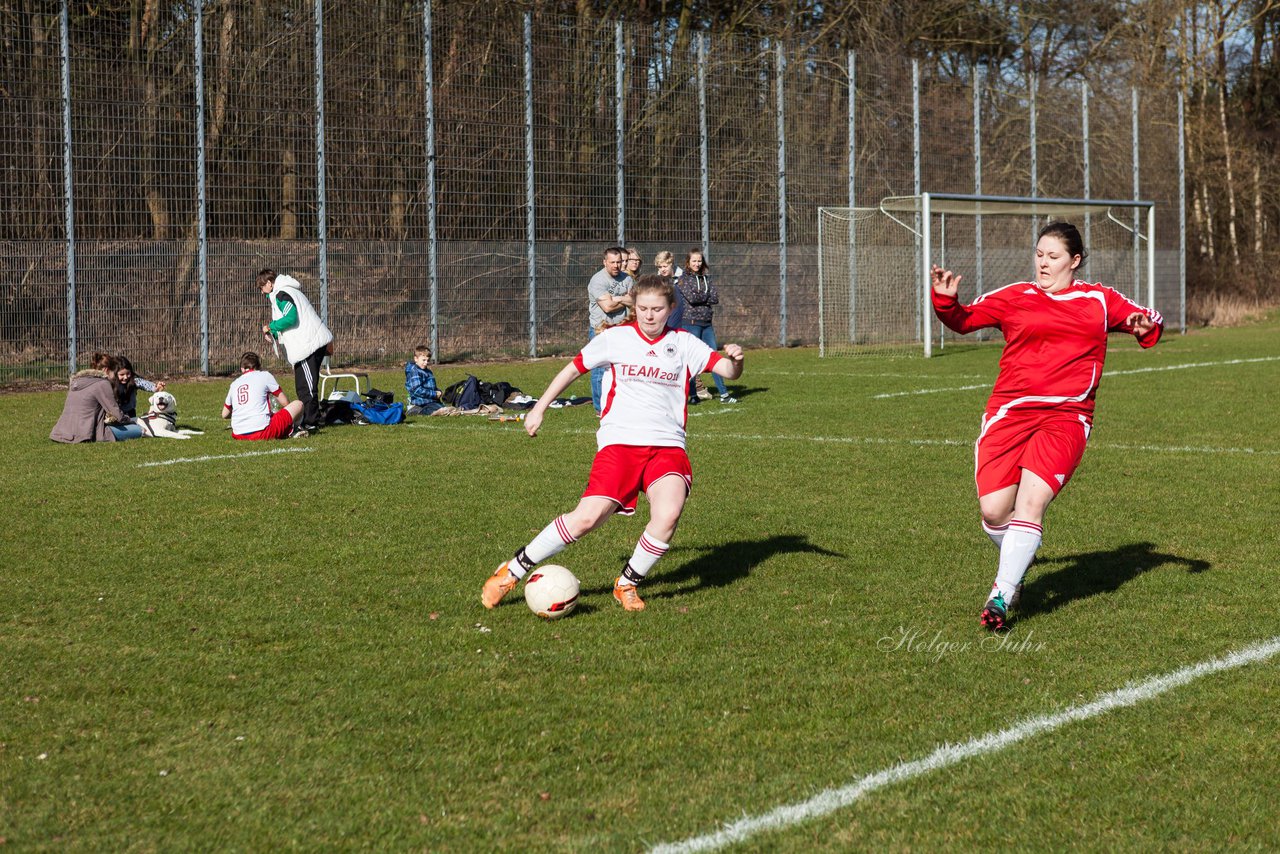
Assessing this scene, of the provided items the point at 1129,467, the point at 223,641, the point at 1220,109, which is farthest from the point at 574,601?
the point at 1220,109

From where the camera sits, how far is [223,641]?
5.88m

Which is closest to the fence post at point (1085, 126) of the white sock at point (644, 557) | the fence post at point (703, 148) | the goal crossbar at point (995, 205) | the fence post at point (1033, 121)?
the fence post at point (1033, 121)

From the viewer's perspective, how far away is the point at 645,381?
6527 mm

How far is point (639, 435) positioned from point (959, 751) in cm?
248

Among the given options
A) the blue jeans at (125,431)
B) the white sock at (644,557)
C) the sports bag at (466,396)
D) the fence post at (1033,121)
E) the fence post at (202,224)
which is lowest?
the white sock at (644,557)

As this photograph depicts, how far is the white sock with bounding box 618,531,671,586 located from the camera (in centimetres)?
637

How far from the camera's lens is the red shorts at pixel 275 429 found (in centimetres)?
1359

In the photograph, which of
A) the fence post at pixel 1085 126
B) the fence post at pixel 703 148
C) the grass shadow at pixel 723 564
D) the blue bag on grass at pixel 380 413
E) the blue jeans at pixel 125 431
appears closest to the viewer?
the grass shadow at pixel 723 564

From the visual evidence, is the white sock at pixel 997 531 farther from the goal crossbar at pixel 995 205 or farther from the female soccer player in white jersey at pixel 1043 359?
the goal crossbar at pixel 995 205

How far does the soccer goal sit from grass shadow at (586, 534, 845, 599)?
1826 centimetres

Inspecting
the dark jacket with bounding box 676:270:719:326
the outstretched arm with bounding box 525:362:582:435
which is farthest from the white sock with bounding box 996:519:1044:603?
the dark jacket with bounding box 676:270:719:326

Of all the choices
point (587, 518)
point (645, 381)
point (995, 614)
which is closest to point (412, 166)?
point (645, 381)

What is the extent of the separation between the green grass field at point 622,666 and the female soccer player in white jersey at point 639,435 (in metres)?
0.25

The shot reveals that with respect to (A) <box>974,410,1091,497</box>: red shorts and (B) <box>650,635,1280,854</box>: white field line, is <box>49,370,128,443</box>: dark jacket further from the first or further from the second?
(B) <box>650,635,1280,854</box>: white field line
